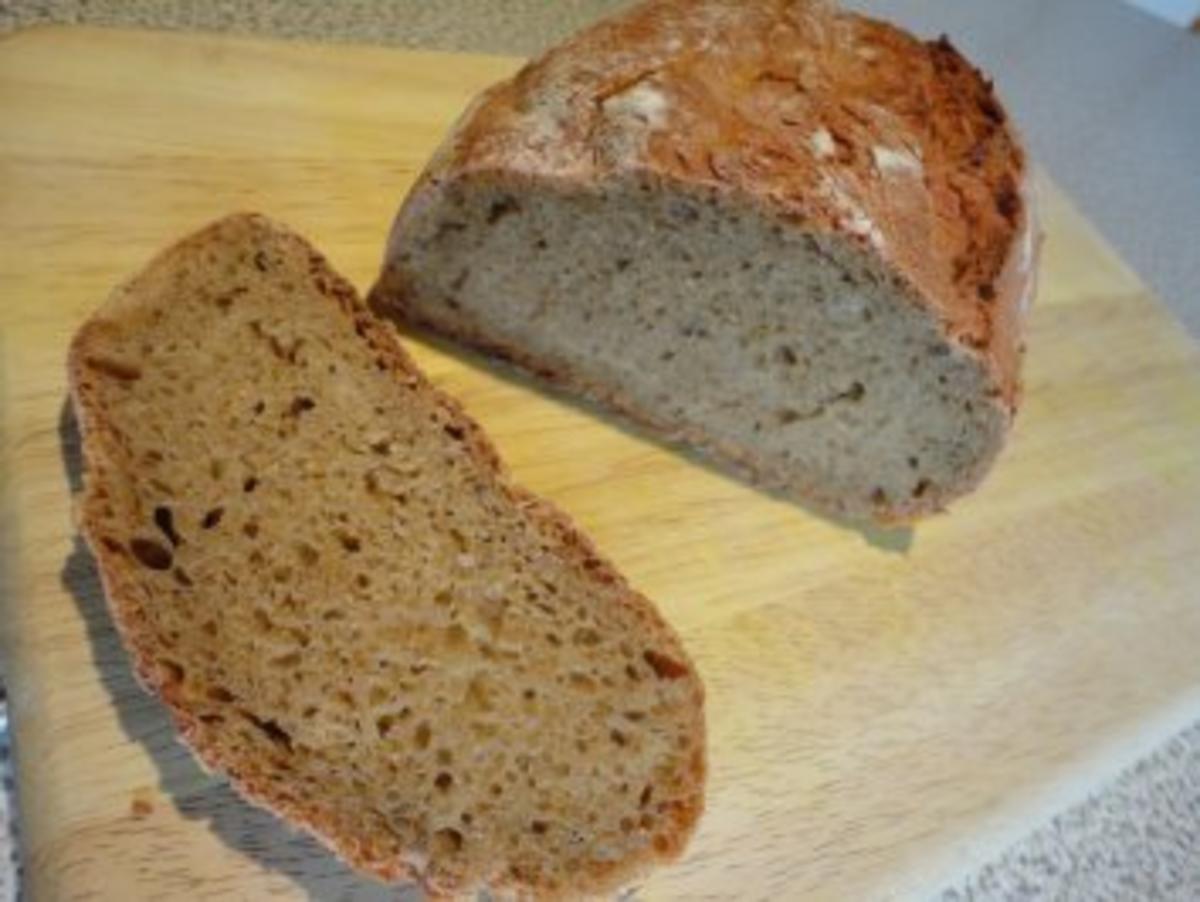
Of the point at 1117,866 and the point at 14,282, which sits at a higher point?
the point at 14,282

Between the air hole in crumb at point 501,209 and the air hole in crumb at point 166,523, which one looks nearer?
the air hole in crumb at point 166,523

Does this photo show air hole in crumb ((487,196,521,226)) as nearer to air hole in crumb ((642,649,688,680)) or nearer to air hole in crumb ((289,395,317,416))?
air hole in crumb ((289,395,317,416))

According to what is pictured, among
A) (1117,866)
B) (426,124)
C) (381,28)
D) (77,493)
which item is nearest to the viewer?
(77,493)

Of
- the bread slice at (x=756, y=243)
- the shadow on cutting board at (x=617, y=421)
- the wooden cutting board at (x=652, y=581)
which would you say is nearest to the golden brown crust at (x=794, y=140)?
the bread slice at (x=756, y=243)

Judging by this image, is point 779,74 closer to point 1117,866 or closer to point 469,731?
point 469,731

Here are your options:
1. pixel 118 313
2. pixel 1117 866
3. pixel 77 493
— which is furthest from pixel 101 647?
pixel 1117 866

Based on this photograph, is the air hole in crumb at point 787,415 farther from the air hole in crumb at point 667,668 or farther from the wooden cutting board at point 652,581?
the air hole in crumb at point 667,668
